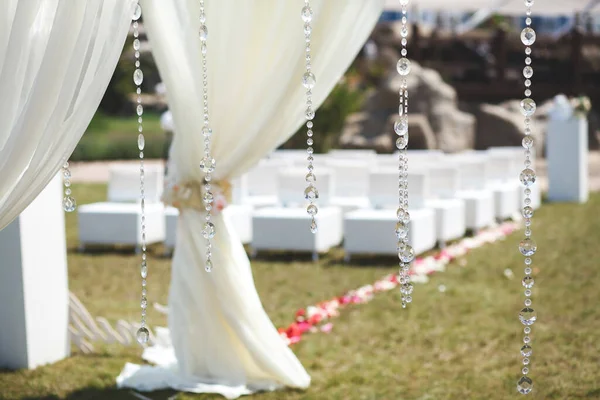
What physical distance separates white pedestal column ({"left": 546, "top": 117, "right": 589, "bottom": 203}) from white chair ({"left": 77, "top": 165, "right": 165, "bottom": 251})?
217 inches

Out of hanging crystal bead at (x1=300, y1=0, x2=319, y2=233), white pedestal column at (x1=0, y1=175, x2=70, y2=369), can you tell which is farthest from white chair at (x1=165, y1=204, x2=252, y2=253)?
hanging crystal bead at (x1=300, y1=0, x2=319, y2=233)

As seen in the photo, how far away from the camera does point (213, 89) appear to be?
430 cm

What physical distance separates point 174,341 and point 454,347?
1.82 metres

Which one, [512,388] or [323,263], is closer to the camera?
[512,388]

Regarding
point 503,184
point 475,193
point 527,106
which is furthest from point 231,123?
point 503,184

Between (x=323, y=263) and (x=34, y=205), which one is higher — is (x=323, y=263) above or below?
below

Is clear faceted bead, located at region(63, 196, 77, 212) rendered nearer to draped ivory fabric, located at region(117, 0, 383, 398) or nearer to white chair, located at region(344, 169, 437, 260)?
draped ivory fabric, located at region(117, 0, 383, 398)

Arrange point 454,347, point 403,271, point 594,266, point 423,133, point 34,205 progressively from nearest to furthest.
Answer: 1. point 403,271
2. point 34,205
3. point 454,347
4. point 594,266
5. point 423,133

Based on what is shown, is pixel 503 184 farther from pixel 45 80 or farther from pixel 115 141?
pixel 115 141

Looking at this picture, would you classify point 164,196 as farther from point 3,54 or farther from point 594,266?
point 594,266

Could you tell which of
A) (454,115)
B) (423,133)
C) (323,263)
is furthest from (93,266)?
(454,115)

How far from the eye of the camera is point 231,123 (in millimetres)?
4344

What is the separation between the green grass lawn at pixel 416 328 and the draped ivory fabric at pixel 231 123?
0.17 meters

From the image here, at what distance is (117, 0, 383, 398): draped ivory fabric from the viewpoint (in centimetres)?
406
